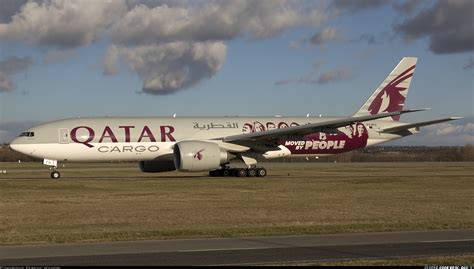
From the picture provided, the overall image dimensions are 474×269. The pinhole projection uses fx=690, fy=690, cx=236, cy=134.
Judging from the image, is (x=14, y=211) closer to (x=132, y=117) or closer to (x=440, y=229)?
(x=440, y=229)

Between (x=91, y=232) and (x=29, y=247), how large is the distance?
2429 mm

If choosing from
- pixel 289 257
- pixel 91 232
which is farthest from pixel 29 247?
pixel 289 257

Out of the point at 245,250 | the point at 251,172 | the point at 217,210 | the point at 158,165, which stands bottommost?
the point at 245,250

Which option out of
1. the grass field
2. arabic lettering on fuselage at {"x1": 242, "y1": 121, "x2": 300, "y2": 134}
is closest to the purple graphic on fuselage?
arabic lettering on fuselage at {"x1": 242, "y1": 121, "x2": 300, "y2": 134}

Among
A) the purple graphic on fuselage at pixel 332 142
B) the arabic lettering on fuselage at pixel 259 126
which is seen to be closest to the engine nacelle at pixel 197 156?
the arabic lettering on fuselage at pixel 259 126

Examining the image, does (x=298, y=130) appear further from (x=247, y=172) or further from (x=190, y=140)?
(x=190, y=140)

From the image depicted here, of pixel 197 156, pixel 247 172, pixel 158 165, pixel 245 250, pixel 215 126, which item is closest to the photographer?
pixel 245 250

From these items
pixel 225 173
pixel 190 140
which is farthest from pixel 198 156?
pixel 225 173

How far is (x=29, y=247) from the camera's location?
13.7m

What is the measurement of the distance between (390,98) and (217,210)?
98.9ft

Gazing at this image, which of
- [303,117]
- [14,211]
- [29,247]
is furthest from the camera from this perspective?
[303,117]

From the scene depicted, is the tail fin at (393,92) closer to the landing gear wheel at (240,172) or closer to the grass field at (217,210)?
the landing gear wheel at (240,172)

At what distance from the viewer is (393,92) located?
48.5 meters

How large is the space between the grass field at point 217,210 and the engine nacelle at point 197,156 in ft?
15.7
